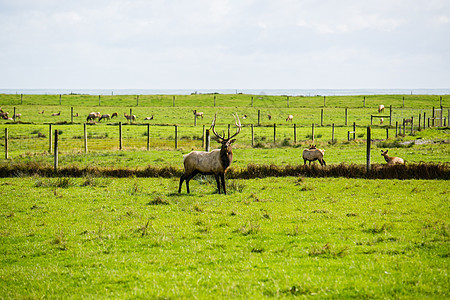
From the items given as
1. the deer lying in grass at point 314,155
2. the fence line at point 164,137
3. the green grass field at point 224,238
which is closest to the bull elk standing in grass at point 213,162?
the green grass field at point 224,238

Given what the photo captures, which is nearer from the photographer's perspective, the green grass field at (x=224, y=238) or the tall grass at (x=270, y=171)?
the green grass field at (x=224, y=238)

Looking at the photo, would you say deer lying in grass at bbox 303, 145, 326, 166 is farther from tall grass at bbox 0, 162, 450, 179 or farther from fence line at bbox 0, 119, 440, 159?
fence line at bbox 0, 119, 440, 159

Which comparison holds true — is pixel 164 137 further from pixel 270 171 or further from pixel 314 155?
pixel 270 171

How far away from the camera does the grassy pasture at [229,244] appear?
7.02m

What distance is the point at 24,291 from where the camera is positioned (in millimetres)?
7270

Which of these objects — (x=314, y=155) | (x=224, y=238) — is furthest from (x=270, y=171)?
(x=224, y=238)

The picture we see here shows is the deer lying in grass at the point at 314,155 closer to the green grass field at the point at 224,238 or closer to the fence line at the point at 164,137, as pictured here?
the green grass field at the point at 224,238

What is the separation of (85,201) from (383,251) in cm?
1071

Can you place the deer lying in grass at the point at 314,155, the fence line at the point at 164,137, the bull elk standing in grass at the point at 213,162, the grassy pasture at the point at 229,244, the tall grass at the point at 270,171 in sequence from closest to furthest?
the grassy pasture at the point at 229,244 < the bull elk standing in grass at the point at 213,162 < the tall grass at the point at 270,171 < the deer lying in grass at the point at 314,155 < the fence line at the point at 164,137

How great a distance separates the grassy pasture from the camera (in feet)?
23.0

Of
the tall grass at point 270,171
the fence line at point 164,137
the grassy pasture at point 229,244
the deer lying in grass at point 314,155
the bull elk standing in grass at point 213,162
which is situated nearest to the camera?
the grassy pasture at point 229,244

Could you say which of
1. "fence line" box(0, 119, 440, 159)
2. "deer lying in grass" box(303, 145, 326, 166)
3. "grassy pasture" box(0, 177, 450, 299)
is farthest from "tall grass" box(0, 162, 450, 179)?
"fence line" box(0, 119, 440, 159)

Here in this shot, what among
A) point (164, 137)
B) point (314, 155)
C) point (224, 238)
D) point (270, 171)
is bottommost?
point (224, 238)

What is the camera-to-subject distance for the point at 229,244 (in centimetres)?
960
